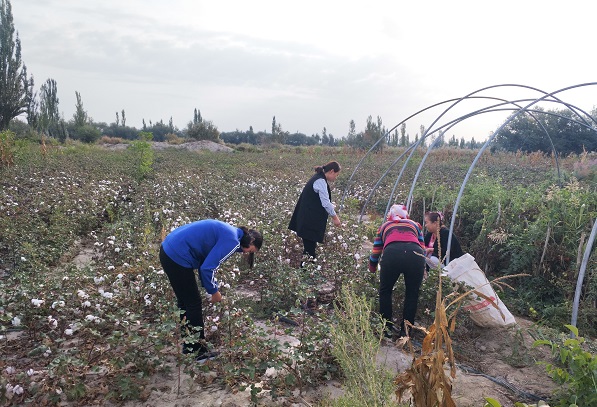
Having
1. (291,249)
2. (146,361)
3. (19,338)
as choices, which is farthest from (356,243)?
(19,338)

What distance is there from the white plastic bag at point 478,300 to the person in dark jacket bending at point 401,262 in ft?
1.61

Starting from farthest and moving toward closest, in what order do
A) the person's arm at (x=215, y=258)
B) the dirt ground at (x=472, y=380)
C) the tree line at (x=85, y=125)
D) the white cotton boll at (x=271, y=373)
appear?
the tree line at (x=85, y=125)
the person's arm at (x=215, y=258)
the white cotton boll at (x=271, y=373)
the dirt ground at (x=472, y=380)

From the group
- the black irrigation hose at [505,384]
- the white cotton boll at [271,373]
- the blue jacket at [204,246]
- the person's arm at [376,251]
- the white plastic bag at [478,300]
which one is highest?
the blue jacket at [204,246]

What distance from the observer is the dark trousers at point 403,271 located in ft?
13.3

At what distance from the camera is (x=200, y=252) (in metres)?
3.59

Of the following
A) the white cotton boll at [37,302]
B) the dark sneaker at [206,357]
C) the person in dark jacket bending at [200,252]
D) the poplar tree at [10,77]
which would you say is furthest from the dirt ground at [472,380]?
the poplar tree at [10,77]

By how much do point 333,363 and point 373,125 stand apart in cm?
3521

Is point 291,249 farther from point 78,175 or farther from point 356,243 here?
point 78,175

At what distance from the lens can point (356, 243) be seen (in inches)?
235

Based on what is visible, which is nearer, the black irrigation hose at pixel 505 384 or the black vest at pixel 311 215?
the black irrigation hose at pixel 505 384

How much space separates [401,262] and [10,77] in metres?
33.0

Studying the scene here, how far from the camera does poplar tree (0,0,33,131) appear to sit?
29203 millimetres

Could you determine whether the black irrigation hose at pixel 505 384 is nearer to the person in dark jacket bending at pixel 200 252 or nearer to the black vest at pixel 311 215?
the person in dark jacket bending at pixel 200 252

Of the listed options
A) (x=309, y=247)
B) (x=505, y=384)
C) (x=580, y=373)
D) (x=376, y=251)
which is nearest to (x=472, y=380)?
(x=505, y=384)
